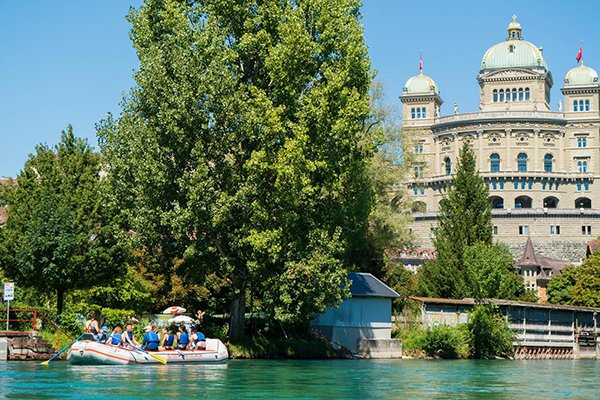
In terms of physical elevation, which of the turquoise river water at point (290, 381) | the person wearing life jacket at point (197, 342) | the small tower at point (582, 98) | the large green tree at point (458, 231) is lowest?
the turquoise river water at point (290, 381)

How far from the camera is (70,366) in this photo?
123ft

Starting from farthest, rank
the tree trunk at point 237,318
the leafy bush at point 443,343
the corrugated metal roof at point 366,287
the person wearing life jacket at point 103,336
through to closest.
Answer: the leafy bush at point 443,343 → the corrugated metal roof at point 366,287 → the tree trunk at point 237,318 → the person wearing life jacket at point 103,336

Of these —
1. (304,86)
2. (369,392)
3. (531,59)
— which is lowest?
(369,392)

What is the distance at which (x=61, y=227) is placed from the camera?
45.0 meters

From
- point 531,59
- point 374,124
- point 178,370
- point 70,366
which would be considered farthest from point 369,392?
point 531,59

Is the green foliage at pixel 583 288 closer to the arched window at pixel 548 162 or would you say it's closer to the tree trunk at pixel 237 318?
the tree trunk at pixel 237 318

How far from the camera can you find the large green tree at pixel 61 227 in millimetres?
44750

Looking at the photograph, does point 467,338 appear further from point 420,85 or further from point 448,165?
point 420,85

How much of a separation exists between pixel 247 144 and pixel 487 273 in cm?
2608

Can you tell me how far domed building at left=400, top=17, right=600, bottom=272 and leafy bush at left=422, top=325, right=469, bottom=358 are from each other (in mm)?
85527

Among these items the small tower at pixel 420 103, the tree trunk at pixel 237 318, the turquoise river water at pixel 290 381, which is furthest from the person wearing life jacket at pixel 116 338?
the small tower at pixel 420 103

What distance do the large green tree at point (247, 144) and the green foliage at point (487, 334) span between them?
42.9 ft

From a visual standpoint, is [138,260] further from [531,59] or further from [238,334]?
[531,59]

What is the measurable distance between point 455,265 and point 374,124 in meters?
11.9
